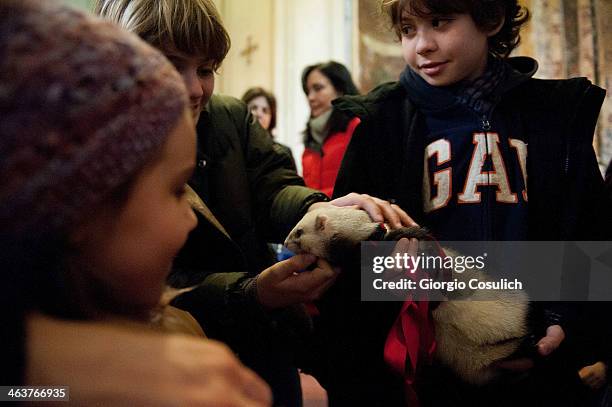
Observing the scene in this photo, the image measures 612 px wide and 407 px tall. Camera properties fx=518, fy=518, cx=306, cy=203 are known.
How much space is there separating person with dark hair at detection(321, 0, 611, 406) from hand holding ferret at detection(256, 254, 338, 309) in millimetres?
165

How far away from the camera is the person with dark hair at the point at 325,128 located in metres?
3.03

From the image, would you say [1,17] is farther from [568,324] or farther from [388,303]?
[568,324]

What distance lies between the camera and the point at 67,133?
1.45 feet

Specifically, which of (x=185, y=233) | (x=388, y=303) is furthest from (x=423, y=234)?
(x=185, y=233)

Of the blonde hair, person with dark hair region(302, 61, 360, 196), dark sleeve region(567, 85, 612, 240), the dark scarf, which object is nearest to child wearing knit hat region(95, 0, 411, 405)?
the blonde hair

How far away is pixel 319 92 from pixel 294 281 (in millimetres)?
2638

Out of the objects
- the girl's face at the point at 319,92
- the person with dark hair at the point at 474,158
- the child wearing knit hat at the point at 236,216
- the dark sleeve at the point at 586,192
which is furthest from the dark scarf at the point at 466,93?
the girl's face at the point at 319,92

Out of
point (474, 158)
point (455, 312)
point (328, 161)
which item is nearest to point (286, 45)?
point (328, 161)

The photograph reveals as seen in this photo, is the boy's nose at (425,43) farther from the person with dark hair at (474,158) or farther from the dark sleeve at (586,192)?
the dark sleeve at (586,192)

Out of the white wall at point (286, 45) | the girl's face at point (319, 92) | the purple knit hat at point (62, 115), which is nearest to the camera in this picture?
the purple knit hat at point (62, 115)

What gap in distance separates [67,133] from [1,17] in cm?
11

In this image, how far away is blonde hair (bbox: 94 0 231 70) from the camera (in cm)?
103

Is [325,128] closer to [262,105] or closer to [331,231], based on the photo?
[262,105]

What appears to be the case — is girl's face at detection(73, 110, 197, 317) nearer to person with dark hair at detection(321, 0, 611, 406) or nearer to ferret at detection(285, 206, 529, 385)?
ferret at detection(285, 206, 529, 385)
